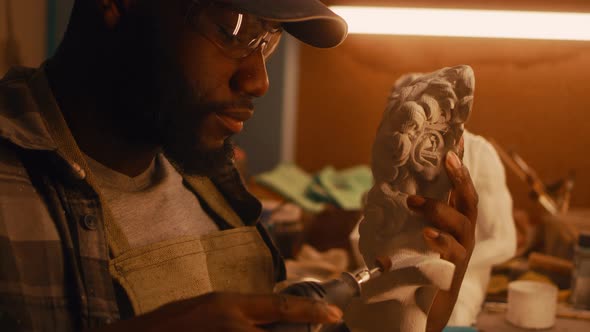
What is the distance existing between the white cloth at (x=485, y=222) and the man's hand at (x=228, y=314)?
0.93m

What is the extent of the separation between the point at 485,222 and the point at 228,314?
109 cm

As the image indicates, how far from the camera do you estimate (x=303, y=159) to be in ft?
12.0

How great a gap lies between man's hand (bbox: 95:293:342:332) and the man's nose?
436mm

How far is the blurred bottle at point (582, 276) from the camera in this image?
1.94 metres

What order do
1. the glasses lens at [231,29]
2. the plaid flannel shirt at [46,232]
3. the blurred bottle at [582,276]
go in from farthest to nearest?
the blurred bottle at [582,276], the glasses lens at [231,29], the plaid flannel shirt at [46,232]

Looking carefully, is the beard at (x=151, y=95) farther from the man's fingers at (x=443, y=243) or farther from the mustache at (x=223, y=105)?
the man's fingers at (x=443, y=243)

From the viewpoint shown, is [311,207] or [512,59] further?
[512,59]

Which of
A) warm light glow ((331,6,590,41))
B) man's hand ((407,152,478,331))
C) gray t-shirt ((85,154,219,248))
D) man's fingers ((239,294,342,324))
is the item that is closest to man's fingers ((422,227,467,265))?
man's hand ((407,152,478,331))

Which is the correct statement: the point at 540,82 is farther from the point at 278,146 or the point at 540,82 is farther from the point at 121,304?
the point at 121,304

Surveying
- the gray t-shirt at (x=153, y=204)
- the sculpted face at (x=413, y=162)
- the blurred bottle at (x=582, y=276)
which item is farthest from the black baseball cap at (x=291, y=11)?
the blurred bottle at (x=582, y=276)

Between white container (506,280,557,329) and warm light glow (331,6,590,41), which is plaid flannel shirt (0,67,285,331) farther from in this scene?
white container (506,280,557,329)

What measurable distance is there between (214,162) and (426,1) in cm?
76

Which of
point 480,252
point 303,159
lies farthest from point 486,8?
point 303,159

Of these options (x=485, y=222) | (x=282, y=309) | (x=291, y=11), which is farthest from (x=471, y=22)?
(x=282, y=309)
